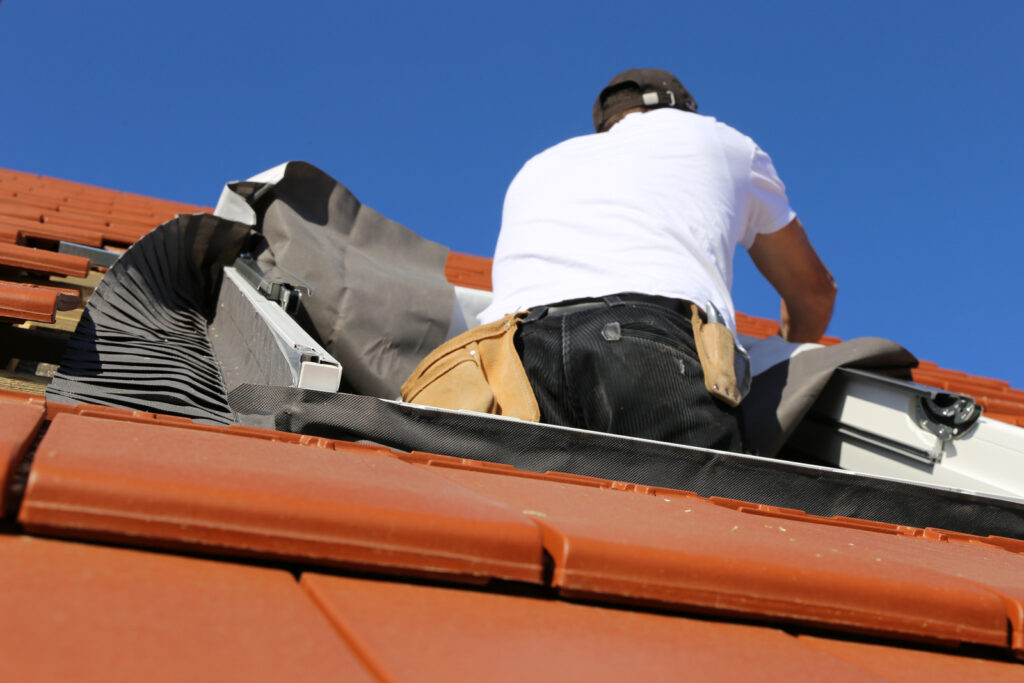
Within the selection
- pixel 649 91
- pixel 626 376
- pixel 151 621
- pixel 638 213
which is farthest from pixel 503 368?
pixel 151 621

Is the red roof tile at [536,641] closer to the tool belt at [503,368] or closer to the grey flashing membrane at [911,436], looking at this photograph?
the tool belt at [503,368]

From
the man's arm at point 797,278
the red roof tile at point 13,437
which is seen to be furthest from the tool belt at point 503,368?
the red roof tile at point 13,437

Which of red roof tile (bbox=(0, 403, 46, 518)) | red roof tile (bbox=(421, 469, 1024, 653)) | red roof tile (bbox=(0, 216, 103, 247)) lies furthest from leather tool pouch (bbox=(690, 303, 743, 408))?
red roof tile (bbox=(0, 216, 103, 247))

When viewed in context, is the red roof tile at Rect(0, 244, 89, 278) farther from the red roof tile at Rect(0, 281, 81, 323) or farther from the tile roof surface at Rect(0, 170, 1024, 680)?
the tile roof surface at Rect(0, 170, 1024, 680)

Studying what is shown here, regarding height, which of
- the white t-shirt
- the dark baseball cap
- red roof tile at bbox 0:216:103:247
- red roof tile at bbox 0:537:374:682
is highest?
the dark baseball cap

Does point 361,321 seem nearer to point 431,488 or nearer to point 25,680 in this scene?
point 431,488

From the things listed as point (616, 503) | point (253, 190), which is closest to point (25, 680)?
point (616, 503)

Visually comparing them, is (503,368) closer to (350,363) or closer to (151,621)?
(350,363)

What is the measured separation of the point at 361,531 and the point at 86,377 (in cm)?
135

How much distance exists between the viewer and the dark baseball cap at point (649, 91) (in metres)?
2.53

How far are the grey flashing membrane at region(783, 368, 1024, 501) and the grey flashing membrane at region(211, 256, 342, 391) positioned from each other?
1.36 m

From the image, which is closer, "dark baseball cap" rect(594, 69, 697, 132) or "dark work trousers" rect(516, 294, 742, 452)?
"dark work trousers" rect(516, 294, 742, 452)

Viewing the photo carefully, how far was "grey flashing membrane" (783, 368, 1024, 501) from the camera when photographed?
2.00 metres

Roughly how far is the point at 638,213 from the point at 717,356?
1.52ft
